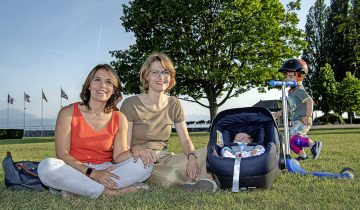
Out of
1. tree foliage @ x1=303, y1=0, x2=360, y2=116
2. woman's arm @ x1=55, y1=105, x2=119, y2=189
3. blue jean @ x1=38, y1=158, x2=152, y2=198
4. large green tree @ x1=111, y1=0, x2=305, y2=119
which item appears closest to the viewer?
blue jean @ x1=38, y1=158, x2=152, y2=198

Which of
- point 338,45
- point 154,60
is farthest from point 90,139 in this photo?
point 338,45

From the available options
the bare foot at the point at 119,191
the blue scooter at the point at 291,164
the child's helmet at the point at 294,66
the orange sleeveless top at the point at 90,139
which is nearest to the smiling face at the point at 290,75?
the child's helmet at the point at 294,66

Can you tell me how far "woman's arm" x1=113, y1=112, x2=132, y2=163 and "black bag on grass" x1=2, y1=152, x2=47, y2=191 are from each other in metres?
1.02

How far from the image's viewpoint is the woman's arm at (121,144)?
451 cm

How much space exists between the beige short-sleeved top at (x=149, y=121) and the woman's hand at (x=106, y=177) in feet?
2.21

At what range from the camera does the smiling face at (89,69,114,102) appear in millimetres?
4465

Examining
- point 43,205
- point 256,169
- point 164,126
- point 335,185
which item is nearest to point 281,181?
point 335,185

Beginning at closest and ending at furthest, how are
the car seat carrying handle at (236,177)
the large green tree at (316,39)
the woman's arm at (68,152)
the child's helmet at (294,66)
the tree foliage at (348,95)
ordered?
the woman's arm at (68,152), the car seat carrying handle at (236,177), the child's helmet at (294,66), the tree foliage at (348,95), the large green tree at (316,39)

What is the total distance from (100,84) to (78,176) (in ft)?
3.30

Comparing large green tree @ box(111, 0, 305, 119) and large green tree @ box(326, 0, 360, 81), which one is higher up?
large green tree @ box(326, 0, 360, 81)

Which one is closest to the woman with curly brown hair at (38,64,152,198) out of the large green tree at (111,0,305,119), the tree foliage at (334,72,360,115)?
the large green tree at (111,0,305,119)

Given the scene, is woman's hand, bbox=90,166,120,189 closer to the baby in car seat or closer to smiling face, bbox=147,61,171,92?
smiling face, bbox=147,61,171,92

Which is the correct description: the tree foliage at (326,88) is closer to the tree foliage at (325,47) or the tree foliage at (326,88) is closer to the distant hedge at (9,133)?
the tree foliage at (325,47)

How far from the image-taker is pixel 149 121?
494 cm
